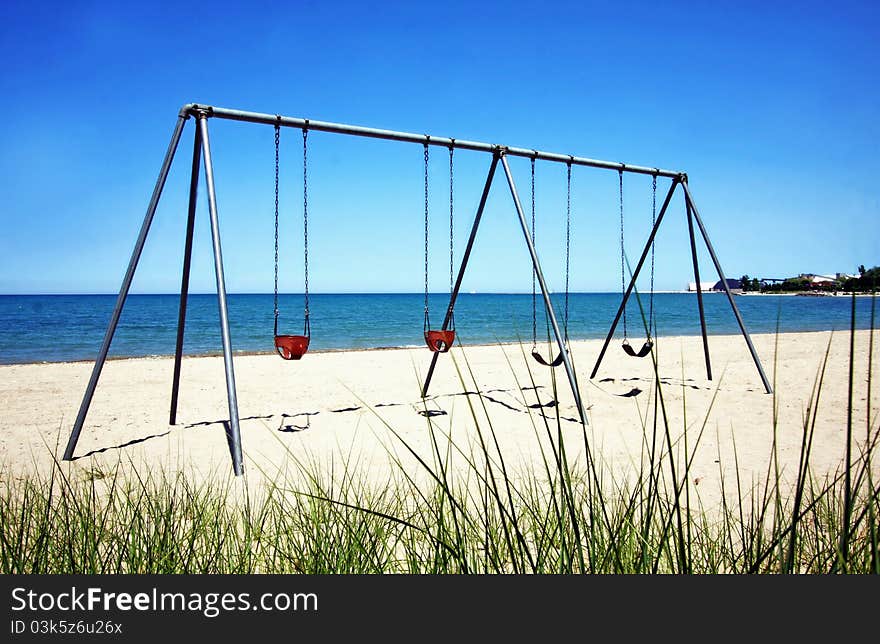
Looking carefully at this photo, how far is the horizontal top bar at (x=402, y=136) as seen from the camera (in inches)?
160

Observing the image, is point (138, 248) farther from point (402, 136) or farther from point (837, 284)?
point (837, 284)

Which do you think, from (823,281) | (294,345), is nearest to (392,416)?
(294,345)

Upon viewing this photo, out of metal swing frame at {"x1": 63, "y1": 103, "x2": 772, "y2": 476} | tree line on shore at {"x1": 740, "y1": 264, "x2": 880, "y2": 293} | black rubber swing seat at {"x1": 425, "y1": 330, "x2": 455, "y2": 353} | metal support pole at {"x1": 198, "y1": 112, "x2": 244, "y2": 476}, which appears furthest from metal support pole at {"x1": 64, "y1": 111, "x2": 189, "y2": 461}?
tree line on shore at {"x1": 740, "y1": 264, "x2": 880, "y2": 293}

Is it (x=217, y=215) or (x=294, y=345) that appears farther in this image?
(x=294, y=345)

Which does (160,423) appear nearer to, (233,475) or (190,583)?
(233,475)

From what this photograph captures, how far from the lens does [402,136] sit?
189 inches

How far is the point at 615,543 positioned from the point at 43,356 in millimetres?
15452

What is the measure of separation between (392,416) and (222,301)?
2.12 meters

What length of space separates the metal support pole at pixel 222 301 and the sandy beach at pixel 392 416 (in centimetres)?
21

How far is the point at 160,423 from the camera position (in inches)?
205

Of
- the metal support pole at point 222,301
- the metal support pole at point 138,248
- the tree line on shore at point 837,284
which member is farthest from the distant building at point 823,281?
the metal support pole at point 138,248

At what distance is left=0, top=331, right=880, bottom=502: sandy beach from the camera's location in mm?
3846

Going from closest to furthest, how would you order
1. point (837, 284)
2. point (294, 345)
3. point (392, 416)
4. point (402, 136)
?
point (837, 284), point (294, 345), point (402, 136), point (392, 416)

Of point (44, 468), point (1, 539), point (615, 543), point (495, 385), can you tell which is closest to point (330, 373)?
point (495, 385)
